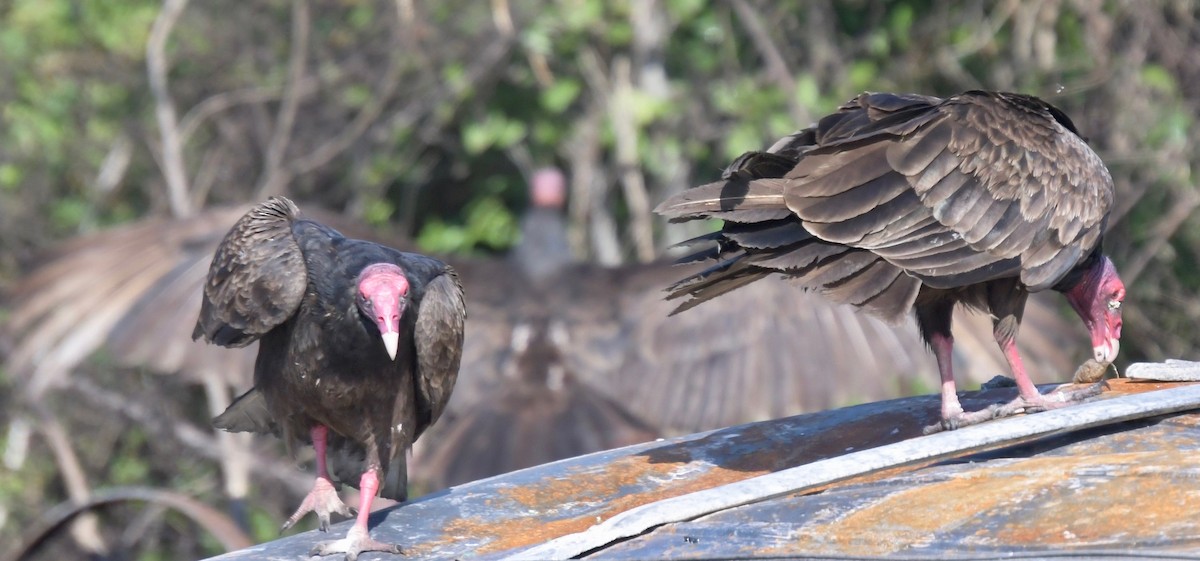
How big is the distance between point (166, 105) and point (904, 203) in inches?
194

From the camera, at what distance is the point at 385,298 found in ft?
10.2

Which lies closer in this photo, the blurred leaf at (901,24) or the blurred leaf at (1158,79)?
the blurred leaf at (1158,79)

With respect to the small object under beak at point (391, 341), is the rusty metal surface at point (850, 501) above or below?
below

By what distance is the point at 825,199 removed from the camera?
2.92 metres

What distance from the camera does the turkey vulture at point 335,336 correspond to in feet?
10.8

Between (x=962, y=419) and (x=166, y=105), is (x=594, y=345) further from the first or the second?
(x=962, y=419)

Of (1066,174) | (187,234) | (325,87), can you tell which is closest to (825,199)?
(1066,174)

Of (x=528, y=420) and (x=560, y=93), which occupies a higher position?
(x=560, y=93)

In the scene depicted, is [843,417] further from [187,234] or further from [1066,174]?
[187,234]

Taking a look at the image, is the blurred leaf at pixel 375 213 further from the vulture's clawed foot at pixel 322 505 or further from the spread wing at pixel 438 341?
the vulture's clawed foot at pixel 322 505

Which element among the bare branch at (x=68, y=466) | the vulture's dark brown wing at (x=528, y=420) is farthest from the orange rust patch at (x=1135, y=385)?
the bare branch at (x=68, y=466)

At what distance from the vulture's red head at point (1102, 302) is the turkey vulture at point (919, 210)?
177 mm

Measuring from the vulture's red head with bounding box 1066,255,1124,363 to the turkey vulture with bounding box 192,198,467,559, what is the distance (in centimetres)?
144

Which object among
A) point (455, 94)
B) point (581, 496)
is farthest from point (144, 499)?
point (455, 94)
